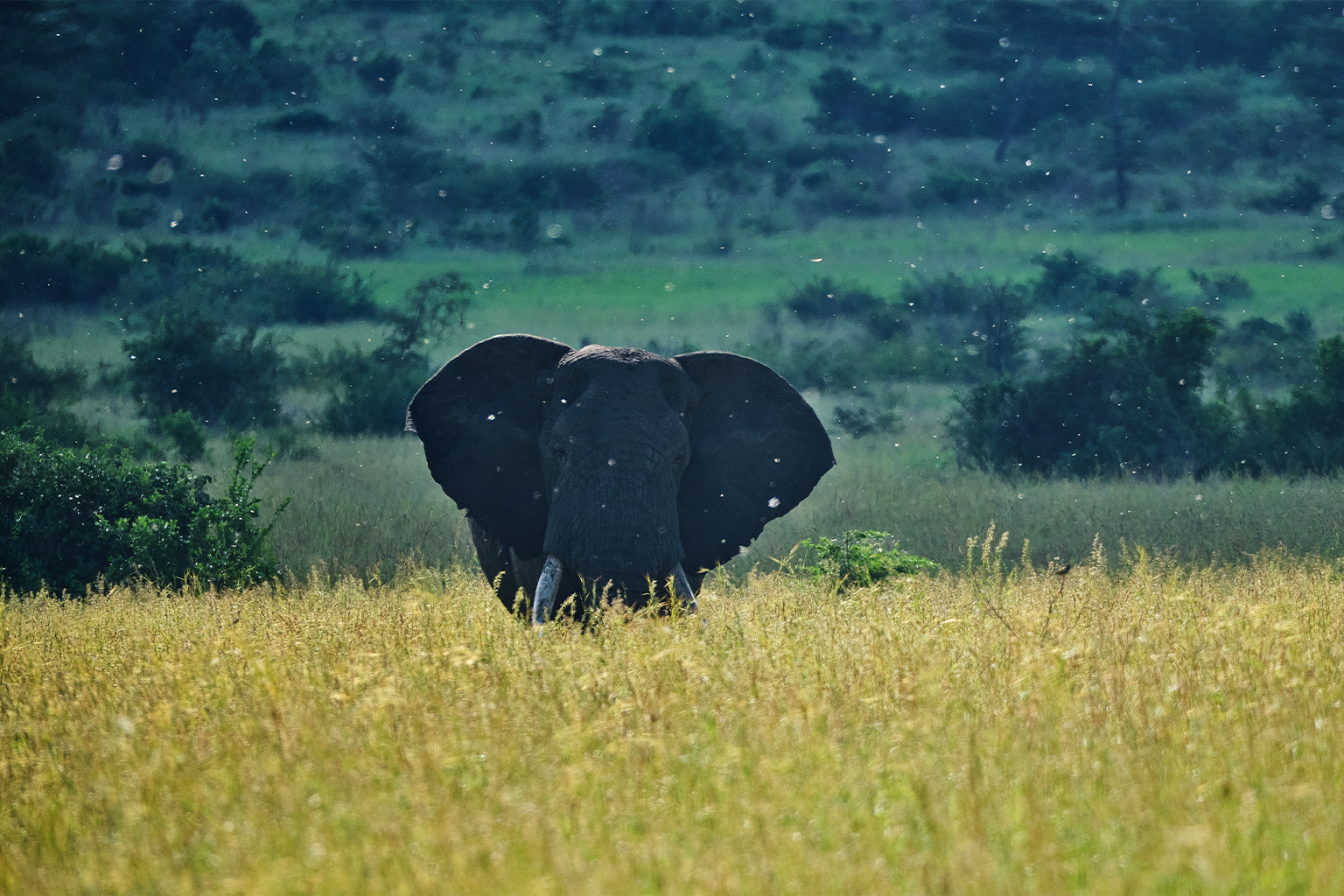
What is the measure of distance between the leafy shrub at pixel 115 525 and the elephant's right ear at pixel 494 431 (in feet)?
15.6

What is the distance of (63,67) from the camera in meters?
62.2

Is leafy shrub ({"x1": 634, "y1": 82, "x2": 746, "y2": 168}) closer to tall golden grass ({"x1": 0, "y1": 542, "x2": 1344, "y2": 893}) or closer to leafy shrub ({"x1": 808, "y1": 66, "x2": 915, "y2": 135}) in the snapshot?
leafy shrub ({"x1": 808, "y1": 66, "x2": 915, "y2": 135})

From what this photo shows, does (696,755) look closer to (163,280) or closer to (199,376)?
(199,376)

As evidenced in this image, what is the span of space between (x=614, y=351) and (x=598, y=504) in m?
1.25

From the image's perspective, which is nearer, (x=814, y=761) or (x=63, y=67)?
(x=814, y=761)

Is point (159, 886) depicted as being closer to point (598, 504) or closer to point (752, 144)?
point (598, 504)

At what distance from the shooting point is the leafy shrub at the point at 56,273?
153 ft

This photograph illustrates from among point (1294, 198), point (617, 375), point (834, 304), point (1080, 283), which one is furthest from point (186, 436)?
point (1294, 198)

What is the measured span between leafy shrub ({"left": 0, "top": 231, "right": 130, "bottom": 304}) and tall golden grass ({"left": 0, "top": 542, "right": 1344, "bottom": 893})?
43410 mm

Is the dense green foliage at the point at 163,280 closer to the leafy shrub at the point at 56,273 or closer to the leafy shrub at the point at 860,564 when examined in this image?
the leafy shrub at the point at 56,273

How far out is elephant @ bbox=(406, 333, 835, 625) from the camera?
24.3 feet

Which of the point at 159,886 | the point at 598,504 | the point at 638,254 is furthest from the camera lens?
the point at 638,254

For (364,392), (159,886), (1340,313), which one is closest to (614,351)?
(159,886)

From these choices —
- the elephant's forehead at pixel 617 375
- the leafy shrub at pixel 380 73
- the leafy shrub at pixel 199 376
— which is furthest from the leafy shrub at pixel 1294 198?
the elephant's forehead at pixel 617 375
